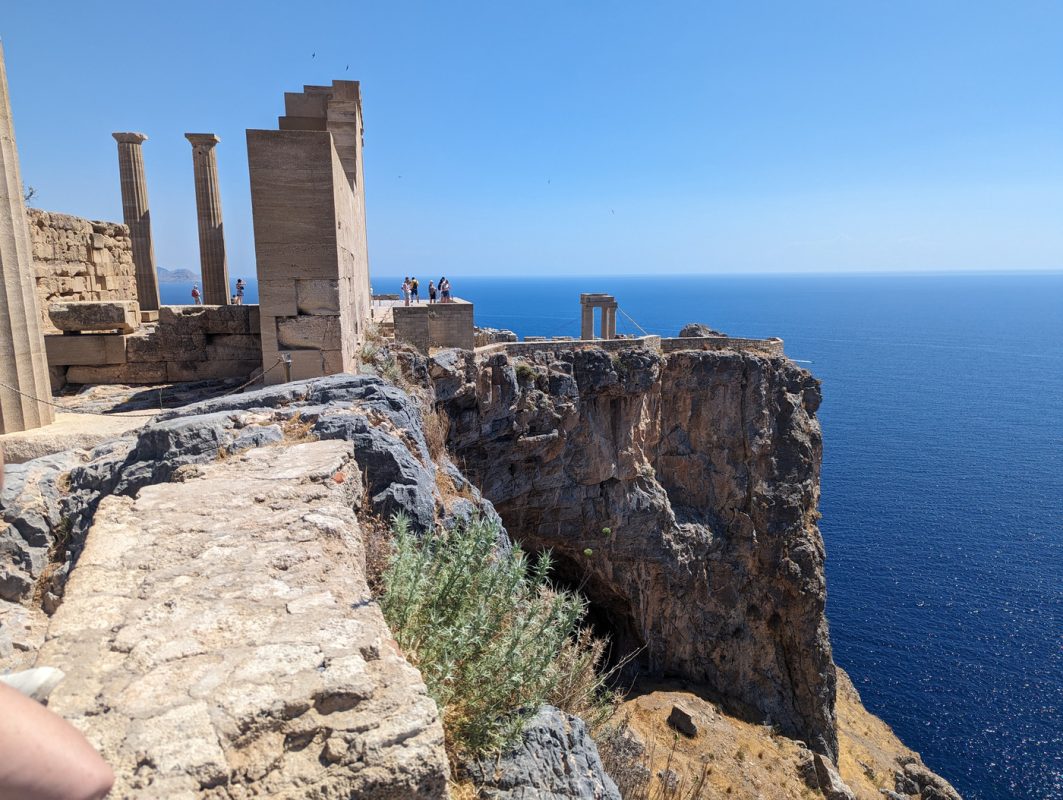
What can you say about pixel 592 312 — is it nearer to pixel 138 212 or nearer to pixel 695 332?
pixel 695 332

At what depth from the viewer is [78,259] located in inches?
513

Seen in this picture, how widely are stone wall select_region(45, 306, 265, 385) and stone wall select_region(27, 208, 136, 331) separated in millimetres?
1066

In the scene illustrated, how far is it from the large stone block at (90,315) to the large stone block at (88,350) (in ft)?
0.63

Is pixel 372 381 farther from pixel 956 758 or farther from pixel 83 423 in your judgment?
pixel 956 758

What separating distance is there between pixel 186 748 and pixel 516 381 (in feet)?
52.9

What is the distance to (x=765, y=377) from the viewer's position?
73.3ft

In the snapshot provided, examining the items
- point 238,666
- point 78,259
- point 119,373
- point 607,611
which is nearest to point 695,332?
point 607,611

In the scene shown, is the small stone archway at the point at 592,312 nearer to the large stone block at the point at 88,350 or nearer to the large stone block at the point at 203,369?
the large stone block at the point at 203,369

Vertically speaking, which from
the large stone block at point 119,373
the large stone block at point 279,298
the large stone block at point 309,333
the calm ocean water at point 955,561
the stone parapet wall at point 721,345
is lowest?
the calm ocean water at point 955,561

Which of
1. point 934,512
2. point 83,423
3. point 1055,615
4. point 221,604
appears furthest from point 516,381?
point 934,512

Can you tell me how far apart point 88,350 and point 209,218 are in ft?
17.7

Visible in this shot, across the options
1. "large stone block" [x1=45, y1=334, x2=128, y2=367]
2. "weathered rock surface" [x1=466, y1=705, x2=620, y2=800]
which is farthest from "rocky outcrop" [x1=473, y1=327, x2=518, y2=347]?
"weathered rock surface" [x1=466, y1=705, x2=620, y2=800]

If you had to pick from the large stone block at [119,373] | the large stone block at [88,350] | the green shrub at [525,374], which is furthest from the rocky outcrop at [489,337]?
the large stone block at [88,350]

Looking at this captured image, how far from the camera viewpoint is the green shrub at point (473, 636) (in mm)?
3256
